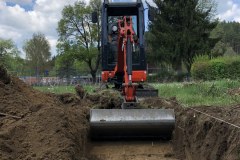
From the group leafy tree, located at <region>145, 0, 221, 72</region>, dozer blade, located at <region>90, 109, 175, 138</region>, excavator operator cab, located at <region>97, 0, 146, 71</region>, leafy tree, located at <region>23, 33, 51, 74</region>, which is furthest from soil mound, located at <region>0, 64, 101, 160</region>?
leafy tree, located at <region>23, 33, 51, 74</region>

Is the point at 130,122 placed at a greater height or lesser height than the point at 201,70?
lesser

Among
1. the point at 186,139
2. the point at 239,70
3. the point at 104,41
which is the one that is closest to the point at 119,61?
the point at 104,41

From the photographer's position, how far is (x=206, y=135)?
11.1 feet

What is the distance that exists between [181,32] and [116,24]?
710 inches

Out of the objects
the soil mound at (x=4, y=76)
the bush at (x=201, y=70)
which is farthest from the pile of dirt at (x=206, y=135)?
Answer: the bush at (x=201, y=70)

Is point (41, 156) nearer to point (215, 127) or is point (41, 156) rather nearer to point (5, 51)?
point (215, 127)

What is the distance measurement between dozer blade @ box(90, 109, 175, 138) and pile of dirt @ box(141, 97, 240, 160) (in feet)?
1.01

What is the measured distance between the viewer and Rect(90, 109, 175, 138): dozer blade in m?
4.13

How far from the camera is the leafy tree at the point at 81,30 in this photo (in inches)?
1155

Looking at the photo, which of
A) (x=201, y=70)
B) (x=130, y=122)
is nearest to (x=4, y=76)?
(x=130, y=122)

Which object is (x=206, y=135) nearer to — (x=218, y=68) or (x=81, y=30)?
(x=218, y=68)

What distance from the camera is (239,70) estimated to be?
44.9ft

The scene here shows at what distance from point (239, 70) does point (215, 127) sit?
12143 mm

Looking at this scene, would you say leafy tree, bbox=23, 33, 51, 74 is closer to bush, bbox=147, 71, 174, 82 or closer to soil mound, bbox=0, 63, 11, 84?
bush, bbox=147, 71, 174, 82
